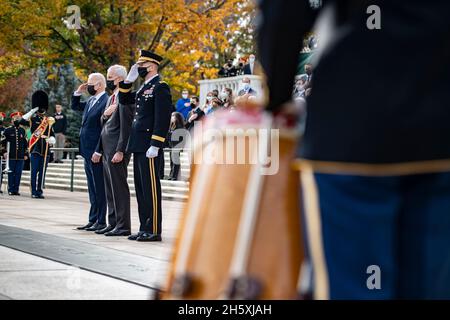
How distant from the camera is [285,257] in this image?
230 centimetres

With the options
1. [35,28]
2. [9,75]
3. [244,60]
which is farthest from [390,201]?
[9,75]

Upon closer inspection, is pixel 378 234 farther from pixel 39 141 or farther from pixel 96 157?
pixel 39 141

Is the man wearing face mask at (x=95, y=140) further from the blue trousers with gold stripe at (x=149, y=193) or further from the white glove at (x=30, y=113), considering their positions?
the white glove at (x=30, y=113)

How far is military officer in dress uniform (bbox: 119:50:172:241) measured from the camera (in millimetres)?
9156

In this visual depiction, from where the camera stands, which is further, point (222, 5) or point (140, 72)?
point (222, 5)

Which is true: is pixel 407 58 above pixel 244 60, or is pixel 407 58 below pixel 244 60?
below

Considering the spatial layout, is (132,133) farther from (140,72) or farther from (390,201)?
(390,201)

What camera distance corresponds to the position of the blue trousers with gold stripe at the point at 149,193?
9.34 m

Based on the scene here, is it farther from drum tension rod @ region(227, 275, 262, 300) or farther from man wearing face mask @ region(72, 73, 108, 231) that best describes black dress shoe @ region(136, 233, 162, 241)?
drum tension rod @ region(227, 275, 262, 300)

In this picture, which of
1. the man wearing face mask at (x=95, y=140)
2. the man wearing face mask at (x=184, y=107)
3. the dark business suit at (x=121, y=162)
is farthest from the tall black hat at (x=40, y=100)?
the dark business suit at (x=121, y=162)

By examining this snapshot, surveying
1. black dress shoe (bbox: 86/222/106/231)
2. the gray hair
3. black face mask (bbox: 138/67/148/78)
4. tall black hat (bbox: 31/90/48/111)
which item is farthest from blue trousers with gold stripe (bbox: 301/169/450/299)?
tall black hat (bbox: 31/90/48/111)

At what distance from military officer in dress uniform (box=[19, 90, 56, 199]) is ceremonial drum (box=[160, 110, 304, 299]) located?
16603 millimetres

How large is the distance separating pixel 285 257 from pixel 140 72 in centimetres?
733
